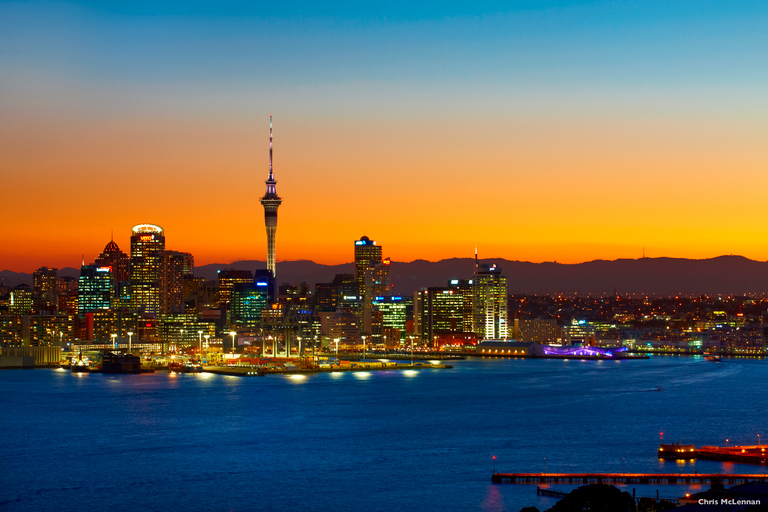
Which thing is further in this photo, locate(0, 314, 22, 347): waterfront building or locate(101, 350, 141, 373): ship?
locate(0, 314, 22, 347): waterfront building

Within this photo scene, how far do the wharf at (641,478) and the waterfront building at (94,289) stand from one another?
13619 cm

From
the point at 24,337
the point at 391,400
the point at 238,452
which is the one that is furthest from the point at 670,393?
the point at 24,337

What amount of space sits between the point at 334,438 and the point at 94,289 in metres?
126

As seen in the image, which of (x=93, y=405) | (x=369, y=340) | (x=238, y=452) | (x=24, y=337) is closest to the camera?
(x=238, y=452)

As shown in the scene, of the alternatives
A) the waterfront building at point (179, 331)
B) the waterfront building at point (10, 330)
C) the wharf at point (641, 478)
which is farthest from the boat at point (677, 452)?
the waterfront building at point (179, 331)

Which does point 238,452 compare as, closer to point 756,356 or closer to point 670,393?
point 670,393

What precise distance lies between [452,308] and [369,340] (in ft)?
56.6

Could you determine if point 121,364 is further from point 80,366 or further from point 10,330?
point 10,330

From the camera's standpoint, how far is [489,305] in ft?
590

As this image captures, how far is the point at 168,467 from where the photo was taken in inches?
1624

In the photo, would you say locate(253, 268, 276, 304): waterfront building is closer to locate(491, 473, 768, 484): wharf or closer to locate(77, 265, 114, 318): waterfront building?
locate(77, 265, 114, 318): waterfront building

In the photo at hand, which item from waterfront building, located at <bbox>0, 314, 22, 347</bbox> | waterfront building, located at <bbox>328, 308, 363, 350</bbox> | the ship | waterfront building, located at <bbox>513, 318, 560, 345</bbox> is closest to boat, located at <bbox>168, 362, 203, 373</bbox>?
the ship

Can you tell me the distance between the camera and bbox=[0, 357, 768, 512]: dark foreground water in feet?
119

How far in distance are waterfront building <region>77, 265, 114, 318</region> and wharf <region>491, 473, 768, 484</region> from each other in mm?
136193
